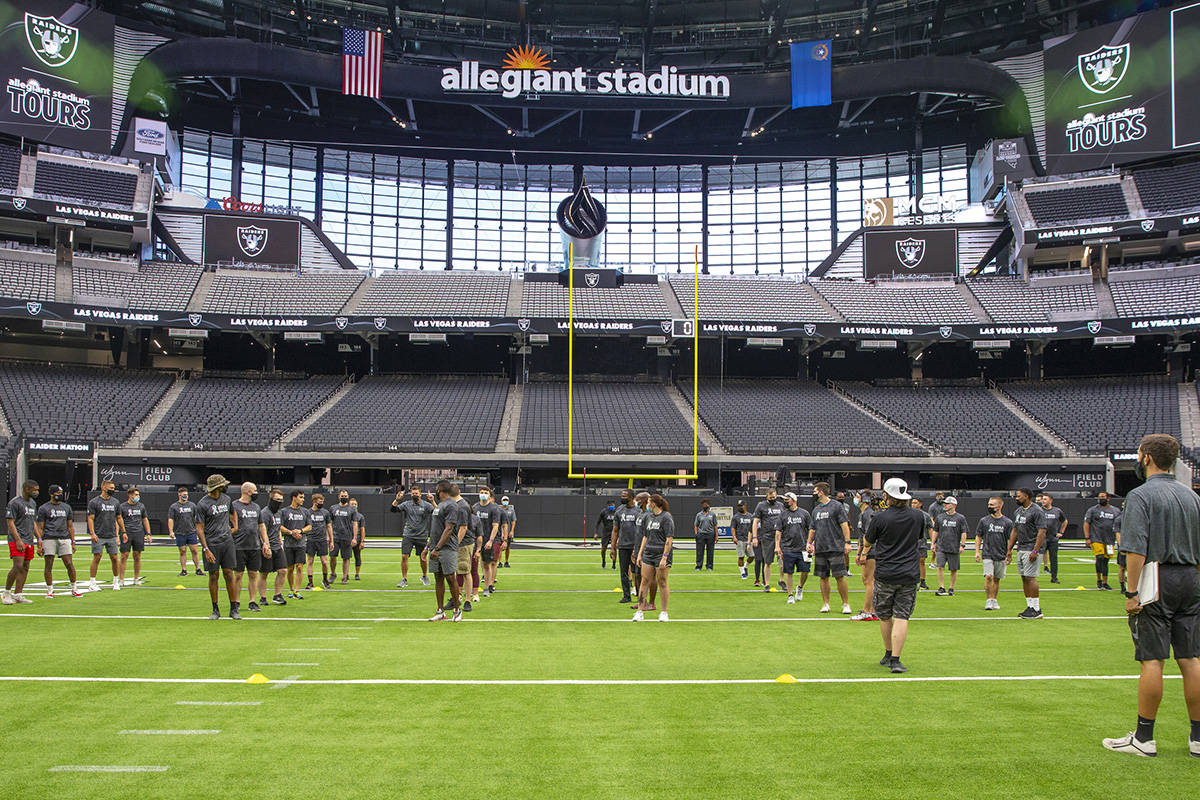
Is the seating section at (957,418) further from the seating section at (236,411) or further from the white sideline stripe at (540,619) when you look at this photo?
the seating section at (236,411)

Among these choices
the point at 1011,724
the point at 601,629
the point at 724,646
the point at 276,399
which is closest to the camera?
the point at 1011,724

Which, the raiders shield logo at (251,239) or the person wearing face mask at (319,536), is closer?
the person wearing face mask at (319,536)

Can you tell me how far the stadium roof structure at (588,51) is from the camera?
145 feet

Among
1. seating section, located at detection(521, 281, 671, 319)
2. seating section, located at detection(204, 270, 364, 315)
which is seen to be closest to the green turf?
seating section, located at detection(521, 281, 671, 319)

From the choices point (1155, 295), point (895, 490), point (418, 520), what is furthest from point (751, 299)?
point (895, 490)

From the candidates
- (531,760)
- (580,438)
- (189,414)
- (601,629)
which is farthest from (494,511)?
(189,414)

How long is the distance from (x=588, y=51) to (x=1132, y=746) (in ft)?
157

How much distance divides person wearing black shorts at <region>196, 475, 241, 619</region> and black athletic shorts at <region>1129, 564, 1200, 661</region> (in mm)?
10001

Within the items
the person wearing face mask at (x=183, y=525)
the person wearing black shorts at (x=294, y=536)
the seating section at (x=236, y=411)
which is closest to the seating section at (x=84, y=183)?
the seating section at (x=236, y=411)

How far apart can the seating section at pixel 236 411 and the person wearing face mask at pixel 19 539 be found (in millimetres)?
21878

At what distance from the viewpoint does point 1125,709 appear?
6.48m

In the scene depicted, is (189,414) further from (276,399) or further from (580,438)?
(580,438)

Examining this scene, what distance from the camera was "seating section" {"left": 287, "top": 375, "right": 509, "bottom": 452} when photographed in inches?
1369

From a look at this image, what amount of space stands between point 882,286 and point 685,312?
39.4ft
